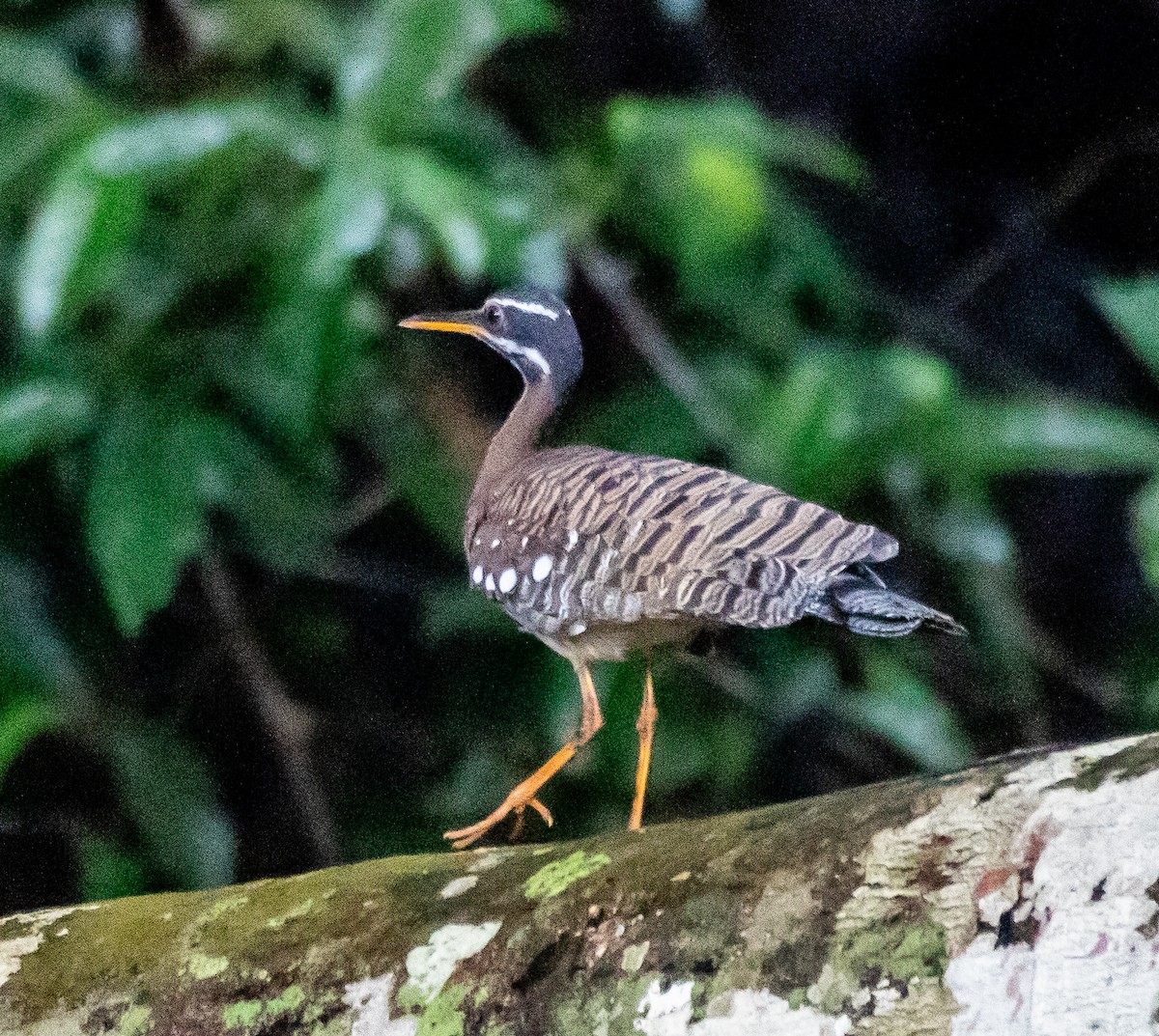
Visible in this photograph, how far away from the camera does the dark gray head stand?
1.96 meters

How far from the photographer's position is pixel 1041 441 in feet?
7.42

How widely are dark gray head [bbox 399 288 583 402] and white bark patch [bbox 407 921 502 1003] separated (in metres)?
0.89

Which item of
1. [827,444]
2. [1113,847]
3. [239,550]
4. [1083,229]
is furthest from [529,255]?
[1113,847]

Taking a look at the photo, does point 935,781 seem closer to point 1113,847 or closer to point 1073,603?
point 1113,847

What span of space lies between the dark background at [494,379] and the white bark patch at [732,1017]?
1.09 m

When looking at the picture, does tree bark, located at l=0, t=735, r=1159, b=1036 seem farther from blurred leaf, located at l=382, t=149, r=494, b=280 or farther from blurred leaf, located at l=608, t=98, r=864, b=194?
blurred leaf, located at l=608, t=98, r=864, b=194

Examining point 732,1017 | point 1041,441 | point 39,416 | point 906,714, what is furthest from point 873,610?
point 39,416

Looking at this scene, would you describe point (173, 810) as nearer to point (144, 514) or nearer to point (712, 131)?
point (144, 514)

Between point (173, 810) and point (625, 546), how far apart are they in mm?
1239

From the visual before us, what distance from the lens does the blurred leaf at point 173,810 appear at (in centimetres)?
251

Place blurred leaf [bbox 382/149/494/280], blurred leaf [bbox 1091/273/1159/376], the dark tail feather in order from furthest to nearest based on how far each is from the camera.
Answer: blurred leaf [bbox 1091/273/1159/376] → blurred leaf [bbox 382/149/494/280] → the dark tail feather

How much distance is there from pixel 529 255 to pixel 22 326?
0.83m

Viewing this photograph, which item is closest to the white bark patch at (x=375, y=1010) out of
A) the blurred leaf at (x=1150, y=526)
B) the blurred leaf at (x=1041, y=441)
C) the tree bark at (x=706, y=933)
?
the tree bark at (x=706, y=933)

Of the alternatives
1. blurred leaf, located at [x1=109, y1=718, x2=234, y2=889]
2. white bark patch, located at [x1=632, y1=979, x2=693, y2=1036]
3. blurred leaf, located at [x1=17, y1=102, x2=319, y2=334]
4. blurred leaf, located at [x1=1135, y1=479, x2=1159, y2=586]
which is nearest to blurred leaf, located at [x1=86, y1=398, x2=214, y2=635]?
blurred leaf, located at [x1=17, y1=102, x2=319, y2=334]
